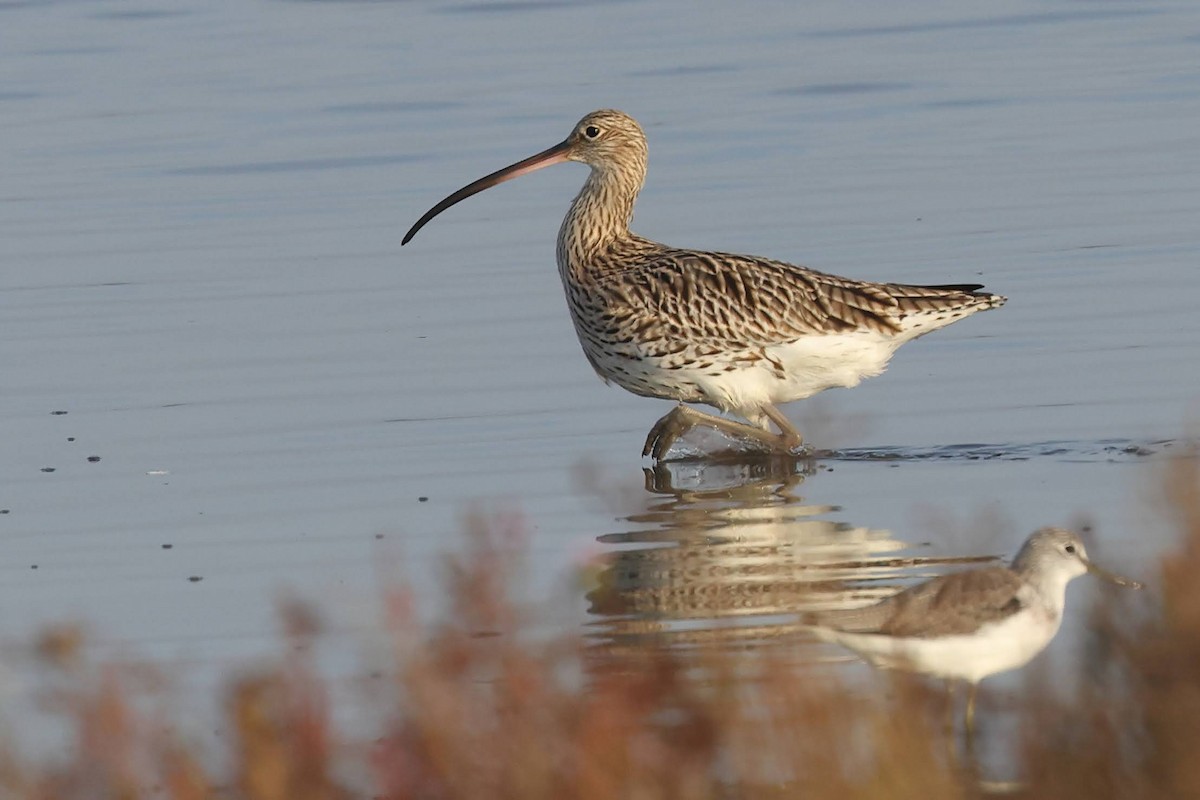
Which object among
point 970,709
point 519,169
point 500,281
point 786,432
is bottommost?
point 970,709

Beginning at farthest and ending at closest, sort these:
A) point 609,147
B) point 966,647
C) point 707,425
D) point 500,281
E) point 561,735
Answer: point 500,281, point 609,147, point 707,425, point 966,647, point 561,735

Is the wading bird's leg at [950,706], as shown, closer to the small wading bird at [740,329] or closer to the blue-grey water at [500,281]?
the blue-grey water at [500,281]

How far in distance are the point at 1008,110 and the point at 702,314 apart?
919 centimetres

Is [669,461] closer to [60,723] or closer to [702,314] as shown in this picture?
[702,314]

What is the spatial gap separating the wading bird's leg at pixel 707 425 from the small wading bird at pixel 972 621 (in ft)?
14.5

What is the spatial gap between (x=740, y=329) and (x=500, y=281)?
3887mm

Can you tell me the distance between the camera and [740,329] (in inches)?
451

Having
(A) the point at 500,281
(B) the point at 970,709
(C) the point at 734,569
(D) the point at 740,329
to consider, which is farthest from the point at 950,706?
(A) the point at 500,281

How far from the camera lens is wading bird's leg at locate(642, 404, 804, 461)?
1144 centimetres

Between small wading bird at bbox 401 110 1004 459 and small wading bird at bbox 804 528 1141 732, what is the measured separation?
4423mm

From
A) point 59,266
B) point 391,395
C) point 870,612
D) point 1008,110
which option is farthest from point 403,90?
point 870,612

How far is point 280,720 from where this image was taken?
5734 mm

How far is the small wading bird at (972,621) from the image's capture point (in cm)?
670

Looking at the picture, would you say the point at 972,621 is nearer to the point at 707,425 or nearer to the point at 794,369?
the point at 794,369
